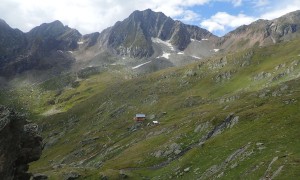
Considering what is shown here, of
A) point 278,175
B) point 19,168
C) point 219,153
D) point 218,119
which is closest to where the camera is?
point 278,175

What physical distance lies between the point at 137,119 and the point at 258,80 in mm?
64378

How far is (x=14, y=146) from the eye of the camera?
49.0 m

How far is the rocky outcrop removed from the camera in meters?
45.8

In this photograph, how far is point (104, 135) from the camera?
16375 centimetres

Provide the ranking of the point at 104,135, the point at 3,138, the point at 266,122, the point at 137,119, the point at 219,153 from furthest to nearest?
the point at 137,119 → the point at 104,135 → the point at 266,122 → the point at 219,153 → the point at 3,138

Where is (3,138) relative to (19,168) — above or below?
above

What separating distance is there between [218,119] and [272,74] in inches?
4011

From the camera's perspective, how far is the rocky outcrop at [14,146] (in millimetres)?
45781

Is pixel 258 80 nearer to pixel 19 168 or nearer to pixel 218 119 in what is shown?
pixel 218 119

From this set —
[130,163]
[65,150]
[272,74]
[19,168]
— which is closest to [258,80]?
[272,74]

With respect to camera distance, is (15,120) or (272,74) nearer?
(15,120)

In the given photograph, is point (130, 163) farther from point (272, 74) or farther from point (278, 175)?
point (272, 74)

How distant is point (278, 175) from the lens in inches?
1547

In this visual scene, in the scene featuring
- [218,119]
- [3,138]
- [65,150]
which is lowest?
[65,150]
